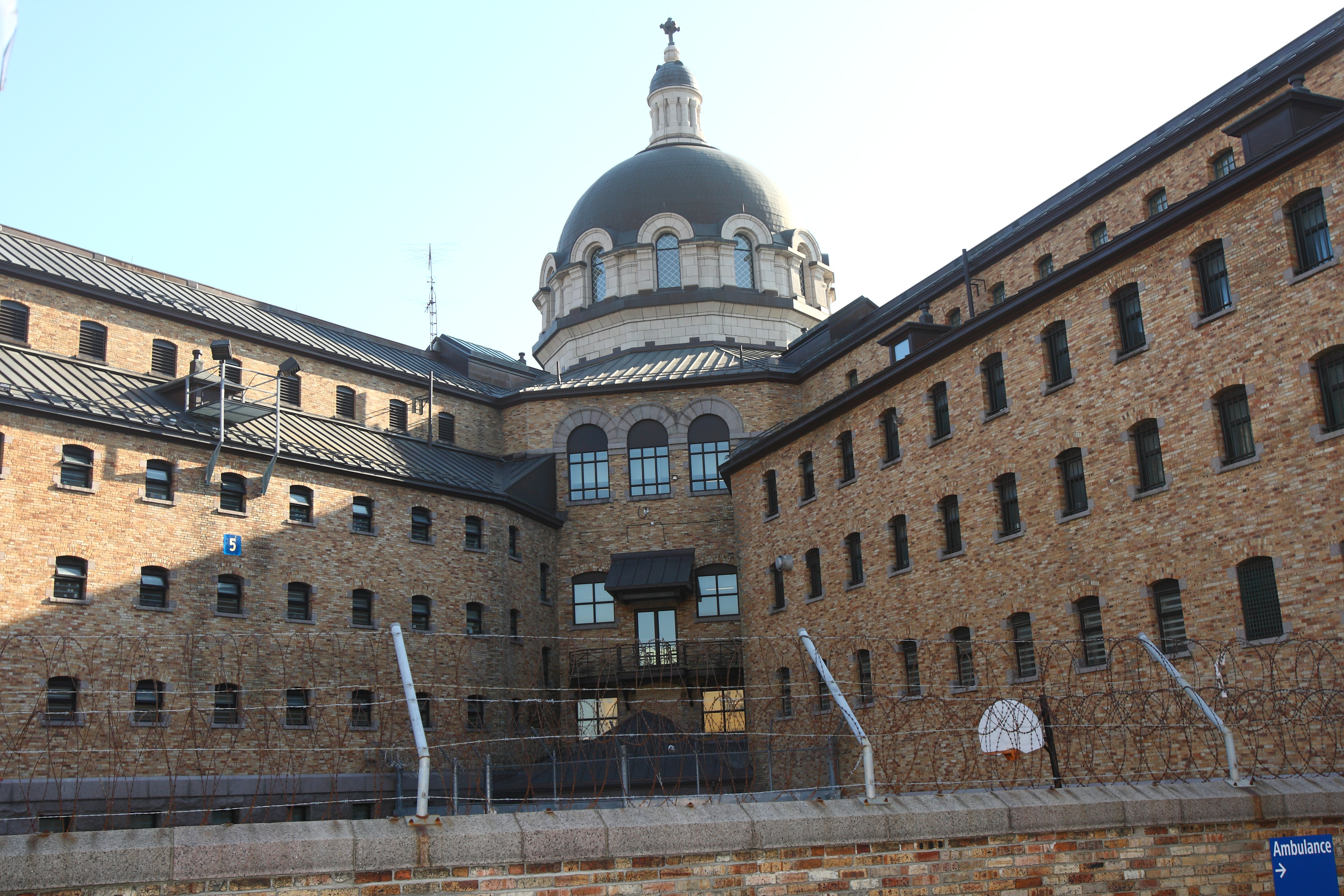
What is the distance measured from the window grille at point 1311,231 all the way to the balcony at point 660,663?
74.9ft

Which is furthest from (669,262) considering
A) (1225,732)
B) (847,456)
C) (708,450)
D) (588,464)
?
(1225,732)

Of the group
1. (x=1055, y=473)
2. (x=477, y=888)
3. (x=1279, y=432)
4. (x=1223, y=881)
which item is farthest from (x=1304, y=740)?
(x=477, y=888)

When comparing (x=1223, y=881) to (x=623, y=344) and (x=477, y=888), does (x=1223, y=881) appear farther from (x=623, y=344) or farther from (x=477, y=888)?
(x=623, y=344)

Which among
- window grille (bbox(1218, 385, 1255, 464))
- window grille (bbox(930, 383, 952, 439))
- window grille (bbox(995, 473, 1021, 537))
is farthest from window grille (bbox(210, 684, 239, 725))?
window grille (bbox(1218, 385, 1255, 464))

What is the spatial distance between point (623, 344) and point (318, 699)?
23.5 metres

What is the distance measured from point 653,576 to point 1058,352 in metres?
18.2

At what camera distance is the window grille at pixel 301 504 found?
36562 millimetres

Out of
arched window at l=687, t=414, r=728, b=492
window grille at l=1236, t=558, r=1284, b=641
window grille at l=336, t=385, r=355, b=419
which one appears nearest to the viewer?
window grille at l=1236, t=558, r=1284, b=641

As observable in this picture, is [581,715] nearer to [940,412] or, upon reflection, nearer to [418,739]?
[940,412]

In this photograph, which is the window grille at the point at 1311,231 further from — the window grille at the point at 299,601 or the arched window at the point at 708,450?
the window grille at the point at 299,601

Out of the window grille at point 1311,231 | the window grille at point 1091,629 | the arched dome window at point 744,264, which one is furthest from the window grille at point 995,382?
the arched dome window at point 744,264

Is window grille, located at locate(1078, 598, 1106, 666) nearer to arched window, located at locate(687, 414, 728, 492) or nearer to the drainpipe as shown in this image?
the drainpipe

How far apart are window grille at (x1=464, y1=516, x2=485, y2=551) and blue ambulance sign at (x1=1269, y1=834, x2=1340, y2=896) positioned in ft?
105

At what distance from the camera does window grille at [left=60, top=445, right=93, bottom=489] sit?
31719mm
